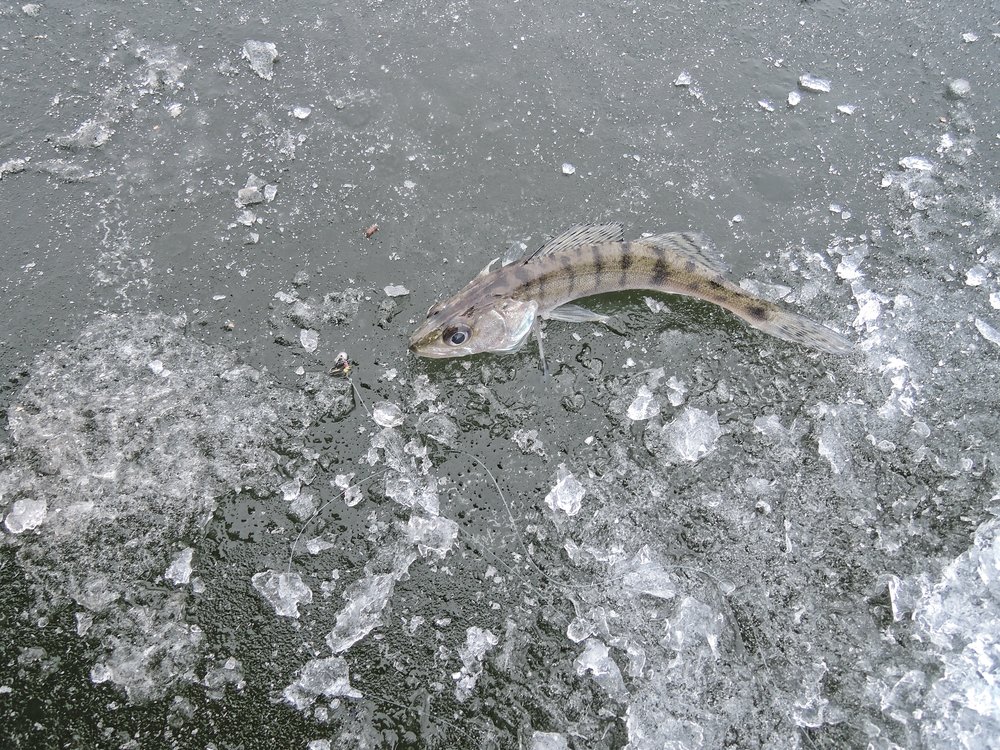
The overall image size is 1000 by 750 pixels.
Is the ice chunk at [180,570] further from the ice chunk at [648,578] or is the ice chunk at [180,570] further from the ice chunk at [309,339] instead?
the ice chunk at [648,578]

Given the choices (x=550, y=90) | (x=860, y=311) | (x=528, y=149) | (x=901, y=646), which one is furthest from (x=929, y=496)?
(x=550, y=90)

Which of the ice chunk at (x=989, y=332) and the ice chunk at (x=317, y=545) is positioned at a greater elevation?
the ice chunk at (x=989, y=332)

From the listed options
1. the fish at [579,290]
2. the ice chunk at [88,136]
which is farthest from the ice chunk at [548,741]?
the ice chunk at [88,136]

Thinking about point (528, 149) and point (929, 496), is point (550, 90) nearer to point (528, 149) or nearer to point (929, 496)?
point (528, 149)

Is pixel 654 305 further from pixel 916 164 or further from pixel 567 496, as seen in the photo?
pixel 916 164

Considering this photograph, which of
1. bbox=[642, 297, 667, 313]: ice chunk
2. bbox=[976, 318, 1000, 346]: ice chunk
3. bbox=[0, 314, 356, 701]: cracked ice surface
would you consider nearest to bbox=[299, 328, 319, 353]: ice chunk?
bbox=[0, 314, 356, 701]: cracked ice surface

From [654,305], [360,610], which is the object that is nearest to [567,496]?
[360,610]
